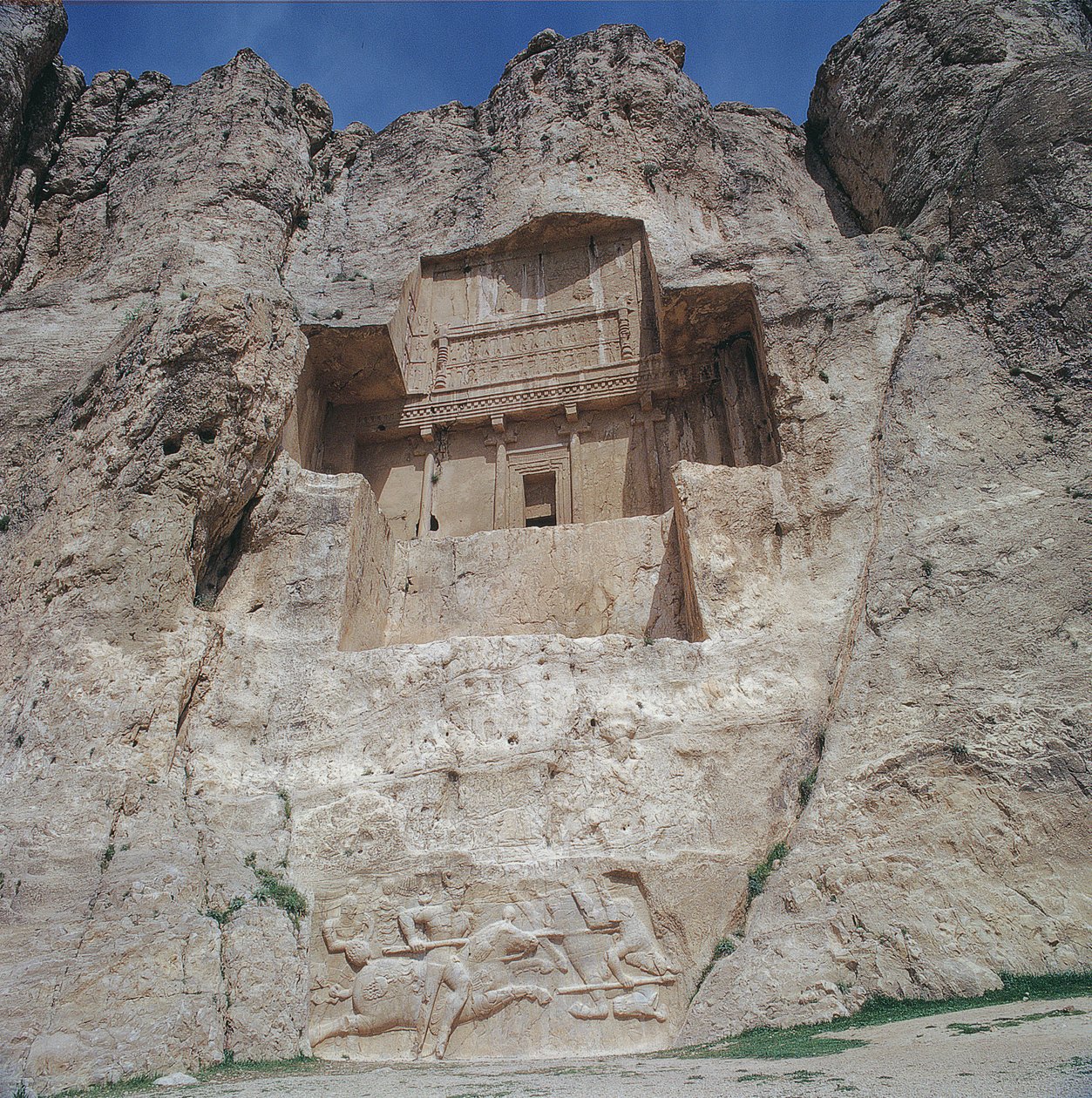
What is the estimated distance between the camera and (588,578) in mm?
10586

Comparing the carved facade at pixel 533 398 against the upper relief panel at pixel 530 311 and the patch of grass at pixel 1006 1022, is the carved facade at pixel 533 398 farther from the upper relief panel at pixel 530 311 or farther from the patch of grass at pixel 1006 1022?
the patch of grass at pixel 1006 1022

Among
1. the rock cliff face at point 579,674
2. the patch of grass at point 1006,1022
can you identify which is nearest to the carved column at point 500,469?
the rock cliff face at point 579,674

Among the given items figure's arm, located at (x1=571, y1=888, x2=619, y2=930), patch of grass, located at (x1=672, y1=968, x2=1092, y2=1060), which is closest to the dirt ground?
patch of grass, located at (x1=672, y1=968, x2=1092, y2=1060)

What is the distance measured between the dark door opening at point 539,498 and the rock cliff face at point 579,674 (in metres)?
0.97

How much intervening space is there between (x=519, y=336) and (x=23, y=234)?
29.3ft

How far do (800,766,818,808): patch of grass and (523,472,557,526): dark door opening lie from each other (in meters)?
6.05

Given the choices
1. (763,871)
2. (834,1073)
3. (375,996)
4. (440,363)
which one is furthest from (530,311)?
(834,1073)

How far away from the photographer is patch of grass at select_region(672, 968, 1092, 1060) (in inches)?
229

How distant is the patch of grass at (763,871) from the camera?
7145mm

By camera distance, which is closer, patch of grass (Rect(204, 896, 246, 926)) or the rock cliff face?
the rock cliff face

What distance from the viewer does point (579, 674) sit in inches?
349

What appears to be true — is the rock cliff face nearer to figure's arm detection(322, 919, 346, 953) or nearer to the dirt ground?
figure's arm detection(322, 919, 346, 953)

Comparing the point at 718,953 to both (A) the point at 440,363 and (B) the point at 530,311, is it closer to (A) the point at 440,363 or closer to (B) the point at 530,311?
(A) the point at 440,363

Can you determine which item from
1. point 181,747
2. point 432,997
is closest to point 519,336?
Result: point 181,747
